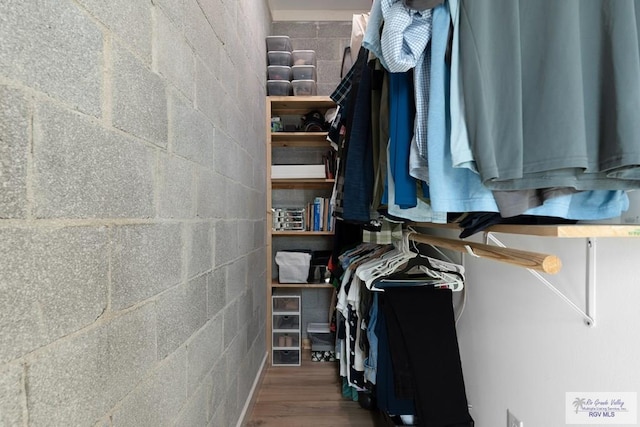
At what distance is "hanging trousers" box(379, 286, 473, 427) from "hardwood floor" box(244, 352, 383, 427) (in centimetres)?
68

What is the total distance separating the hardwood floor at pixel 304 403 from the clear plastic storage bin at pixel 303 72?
7.47 feet

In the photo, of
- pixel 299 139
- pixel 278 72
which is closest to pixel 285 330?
pixel 299 139

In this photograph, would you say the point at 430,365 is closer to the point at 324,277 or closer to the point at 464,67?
the point at 464,67

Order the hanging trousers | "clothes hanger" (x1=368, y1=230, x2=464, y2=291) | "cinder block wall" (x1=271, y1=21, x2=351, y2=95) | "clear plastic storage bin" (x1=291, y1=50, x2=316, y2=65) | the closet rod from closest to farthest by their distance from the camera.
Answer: the closet rod < the hanging trousers < "clothes hanger" (x1=368, y1=230, x2=464, y2=291) < "clear plastic storage bin" (x1=291, y1=50, x2=316, y2=65) < "cinder block wall" (x1=271, y1=21, x2=351, y2=95)

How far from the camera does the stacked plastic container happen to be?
2.52m

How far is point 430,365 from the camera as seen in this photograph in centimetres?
133

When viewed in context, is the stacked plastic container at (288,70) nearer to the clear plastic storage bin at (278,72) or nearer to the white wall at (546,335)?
the clear plastic storage bin at (278,72)

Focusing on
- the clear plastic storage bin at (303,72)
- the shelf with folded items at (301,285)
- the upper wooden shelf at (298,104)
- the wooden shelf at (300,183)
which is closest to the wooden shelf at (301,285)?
the shelf with folded items at (301,285)

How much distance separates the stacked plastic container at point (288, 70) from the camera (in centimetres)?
252

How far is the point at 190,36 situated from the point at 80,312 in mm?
854

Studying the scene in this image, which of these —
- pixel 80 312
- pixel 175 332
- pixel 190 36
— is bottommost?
pixel 175 332

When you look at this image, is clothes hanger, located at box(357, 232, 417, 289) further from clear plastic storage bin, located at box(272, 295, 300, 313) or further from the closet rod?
clear plastic storage bin, located at box(272, 295, 300, 313)

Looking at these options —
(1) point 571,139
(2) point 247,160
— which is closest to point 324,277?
(2) point 247,160

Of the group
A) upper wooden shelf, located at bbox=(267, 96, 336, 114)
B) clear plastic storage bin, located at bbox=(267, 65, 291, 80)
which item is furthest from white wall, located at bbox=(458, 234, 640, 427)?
clear plastic storage bin, located at bbox=(267, 65, 291, 80)
